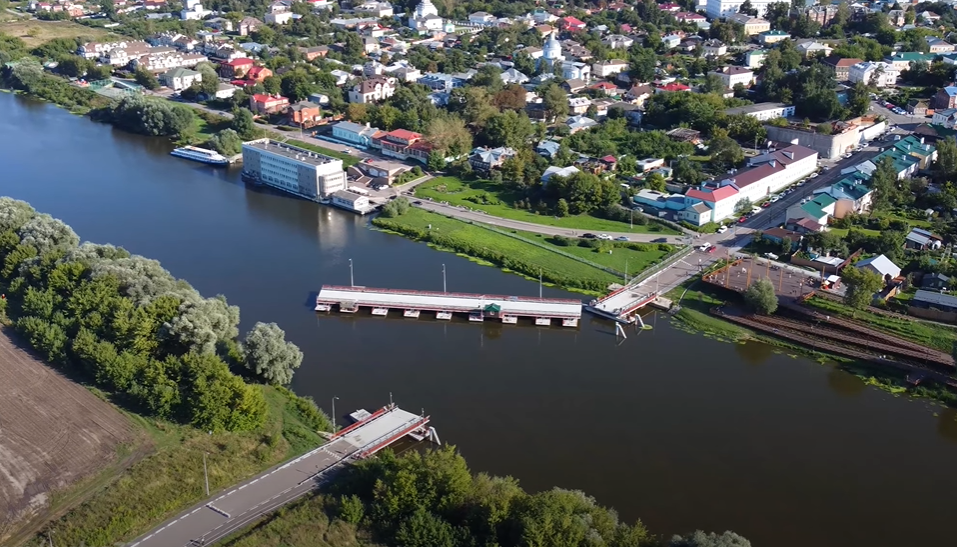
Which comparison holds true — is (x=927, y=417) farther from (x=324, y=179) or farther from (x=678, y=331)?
(x=324, y=179)

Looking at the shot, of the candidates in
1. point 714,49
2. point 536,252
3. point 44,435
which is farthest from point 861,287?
point 714,49

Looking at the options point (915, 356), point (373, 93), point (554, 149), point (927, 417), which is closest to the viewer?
point (927, 417)

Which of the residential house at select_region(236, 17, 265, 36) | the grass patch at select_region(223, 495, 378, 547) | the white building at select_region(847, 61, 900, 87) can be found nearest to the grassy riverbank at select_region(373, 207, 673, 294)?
the grass patch at select_region(223, 495, 378, 547)

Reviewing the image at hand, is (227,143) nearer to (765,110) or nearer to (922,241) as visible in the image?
(765,110)

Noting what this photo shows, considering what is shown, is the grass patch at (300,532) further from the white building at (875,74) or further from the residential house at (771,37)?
the residential house at (771,37)

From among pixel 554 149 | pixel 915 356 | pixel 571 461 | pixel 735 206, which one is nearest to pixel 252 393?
pixel 571 461
